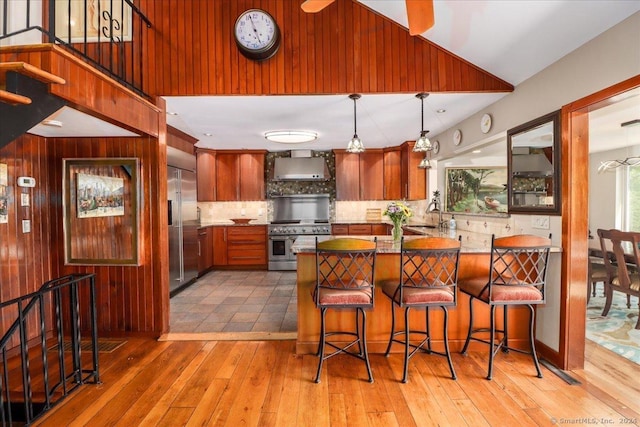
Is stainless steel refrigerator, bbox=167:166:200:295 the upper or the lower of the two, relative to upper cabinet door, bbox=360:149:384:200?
lower

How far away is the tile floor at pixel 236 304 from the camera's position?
137 inches

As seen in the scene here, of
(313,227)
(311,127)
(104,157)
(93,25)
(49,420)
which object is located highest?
(93,25)

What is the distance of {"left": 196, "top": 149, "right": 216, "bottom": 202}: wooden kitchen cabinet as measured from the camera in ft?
20.2

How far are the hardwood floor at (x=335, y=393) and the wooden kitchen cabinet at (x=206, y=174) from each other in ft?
12.1

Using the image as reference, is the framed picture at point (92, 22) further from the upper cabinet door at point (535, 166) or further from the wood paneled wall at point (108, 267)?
the upper cabinet door at point (535, 166)

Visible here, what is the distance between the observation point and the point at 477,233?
3951 millimetres

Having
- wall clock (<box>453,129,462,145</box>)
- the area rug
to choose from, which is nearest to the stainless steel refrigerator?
wall clock (<box>453,129,462,145</box>)

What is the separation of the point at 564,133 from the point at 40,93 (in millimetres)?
3502

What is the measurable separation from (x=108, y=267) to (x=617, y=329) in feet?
16.8

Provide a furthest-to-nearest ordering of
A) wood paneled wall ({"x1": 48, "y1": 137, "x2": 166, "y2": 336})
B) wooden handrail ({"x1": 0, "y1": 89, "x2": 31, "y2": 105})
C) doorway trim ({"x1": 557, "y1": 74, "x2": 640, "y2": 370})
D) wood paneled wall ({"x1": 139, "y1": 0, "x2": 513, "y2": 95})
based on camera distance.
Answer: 1. wood paneled wall ({"x1": 48, "y1": 137, "x2": 166, "y2": 336})
2. wood paneled wall ({"x1": 139, "y1": 0, "x2": 513, "y2": 95})
3. doorway trim ({"x1": 557, "y1": 74, "x2": 640, "y2": 370})
4. wooden handrail ({"x1": 0, "y1": 89, "x2": 31, "y2": 105})

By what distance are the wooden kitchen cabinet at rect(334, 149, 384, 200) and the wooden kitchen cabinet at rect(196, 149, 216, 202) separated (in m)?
2.37

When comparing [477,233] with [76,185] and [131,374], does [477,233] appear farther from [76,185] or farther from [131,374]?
[76,185]

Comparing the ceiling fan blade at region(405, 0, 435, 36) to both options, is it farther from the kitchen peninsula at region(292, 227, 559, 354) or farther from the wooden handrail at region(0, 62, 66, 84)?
the wooden handrail at region(0, 62, 66, 84)

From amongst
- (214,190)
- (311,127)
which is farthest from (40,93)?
(214,190)
